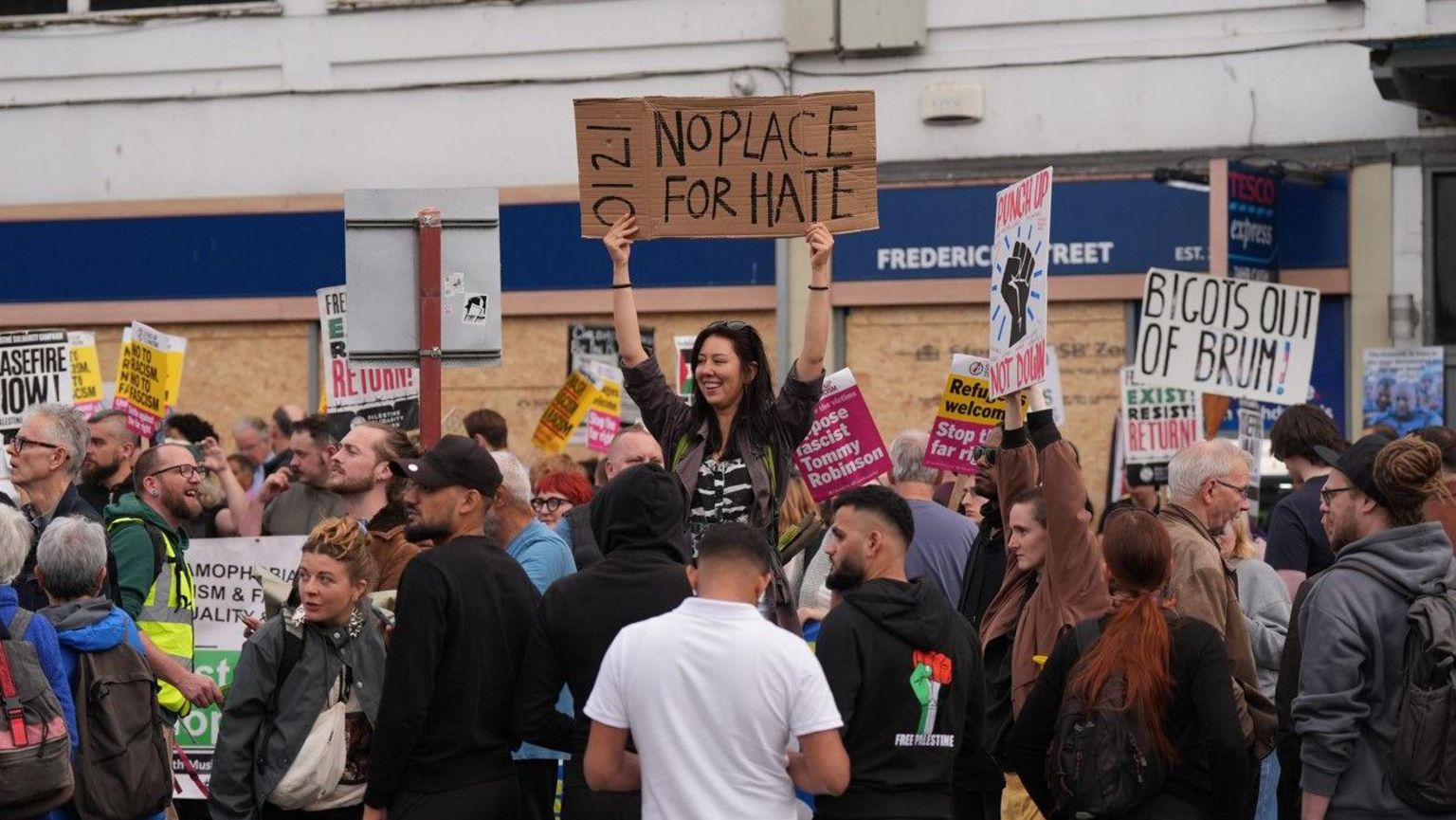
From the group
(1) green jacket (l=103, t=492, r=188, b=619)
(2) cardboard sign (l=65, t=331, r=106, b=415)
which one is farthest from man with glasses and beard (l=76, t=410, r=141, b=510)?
(2) cardboard sign (l=65, t=331, r=106, b=415)

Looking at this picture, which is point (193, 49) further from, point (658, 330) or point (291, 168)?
point (658, 330)

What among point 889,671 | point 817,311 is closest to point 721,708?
point 889,671

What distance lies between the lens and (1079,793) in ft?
21.1

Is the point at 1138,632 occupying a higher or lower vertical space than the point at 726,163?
lower

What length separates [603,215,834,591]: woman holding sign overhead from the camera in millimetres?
7234

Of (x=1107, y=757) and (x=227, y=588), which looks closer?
(x=1107, y=757)

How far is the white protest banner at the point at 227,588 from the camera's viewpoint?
10195 mm

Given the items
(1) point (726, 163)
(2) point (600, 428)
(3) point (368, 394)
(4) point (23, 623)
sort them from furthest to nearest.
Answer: (2) point (600, 428), (3) point (368, 394), (1) point (726, 163), (4) point (23, 623)

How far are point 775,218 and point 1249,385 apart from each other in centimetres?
527

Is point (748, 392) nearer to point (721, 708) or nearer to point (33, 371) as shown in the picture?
point (721, 708)

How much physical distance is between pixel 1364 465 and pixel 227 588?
5458 mm

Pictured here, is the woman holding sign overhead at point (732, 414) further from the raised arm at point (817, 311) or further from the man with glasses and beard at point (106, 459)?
the man with glasses and beard at point (106, 459)

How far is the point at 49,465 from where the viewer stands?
28.8ft

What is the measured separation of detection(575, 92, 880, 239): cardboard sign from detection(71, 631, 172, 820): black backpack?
230 cm
